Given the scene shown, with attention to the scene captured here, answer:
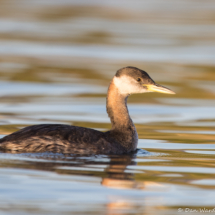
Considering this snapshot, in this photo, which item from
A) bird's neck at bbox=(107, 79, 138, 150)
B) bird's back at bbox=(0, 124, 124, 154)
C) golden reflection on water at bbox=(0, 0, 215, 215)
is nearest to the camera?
golden reflection on water at bbox=(0, 0, 215, 215)

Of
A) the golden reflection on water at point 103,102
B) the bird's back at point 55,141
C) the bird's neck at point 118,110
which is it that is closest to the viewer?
the golden reflection on water at point 103,102

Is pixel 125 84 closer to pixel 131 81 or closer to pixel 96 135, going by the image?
pixel 131 81

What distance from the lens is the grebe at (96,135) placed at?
9.89 metres

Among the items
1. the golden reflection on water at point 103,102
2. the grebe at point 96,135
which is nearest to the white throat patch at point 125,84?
the grebe at point 96,135

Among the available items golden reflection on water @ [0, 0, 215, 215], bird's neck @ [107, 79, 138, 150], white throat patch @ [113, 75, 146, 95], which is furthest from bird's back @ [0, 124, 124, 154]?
white throat patch @ [113, 75, 146, 95]

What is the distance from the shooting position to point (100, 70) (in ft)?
68.5

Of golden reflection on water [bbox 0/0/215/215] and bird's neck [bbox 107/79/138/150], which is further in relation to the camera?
bird's neck [bbox 107/79/138/150]

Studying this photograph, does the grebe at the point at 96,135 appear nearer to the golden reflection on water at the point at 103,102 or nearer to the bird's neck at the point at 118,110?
the bird's neck at the point at 118,110

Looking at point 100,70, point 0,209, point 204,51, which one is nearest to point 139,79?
point 0,209

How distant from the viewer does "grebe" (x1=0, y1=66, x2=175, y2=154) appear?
989 cm

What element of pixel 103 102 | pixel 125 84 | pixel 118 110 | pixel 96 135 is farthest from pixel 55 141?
pixel 103 102

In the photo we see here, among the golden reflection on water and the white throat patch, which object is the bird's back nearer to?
the golden reflection on water

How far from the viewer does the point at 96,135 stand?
10.4m

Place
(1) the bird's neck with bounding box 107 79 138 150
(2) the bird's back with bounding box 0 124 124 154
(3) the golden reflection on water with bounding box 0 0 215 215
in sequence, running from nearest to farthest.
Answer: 1. (3) the golden reflection on water with bounding box 0 0 215 215
2. (2) the bird's back with bounding box 0 124 124 154
3. (1) the bird's neck with bounding box 107 79 138 150
